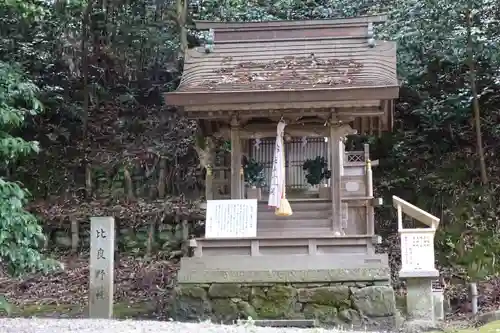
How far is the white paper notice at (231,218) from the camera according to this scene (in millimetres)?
9641

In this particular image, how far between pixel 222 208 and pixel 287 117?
6.09ft

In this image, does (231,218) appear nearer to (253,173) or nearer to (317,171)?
(253,173)

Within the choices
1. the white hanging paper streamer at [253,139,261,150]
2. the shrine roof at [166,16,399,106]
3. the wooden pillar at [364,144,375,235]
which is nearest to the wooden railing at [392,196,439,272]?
the wooden pillar at [364,144,375,235]

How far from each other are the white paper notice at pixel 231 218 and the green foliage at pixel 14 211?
2.65 m

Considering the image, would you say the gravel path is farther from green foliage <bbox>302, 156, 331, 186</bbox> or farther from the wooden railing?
green foliage <bbox>302, 156, 331, 186</bbox>

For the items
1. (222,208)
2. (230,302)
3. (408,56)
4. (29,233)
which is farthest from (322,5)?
(29,233)

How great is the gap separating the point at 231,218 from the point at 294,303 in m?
1.66

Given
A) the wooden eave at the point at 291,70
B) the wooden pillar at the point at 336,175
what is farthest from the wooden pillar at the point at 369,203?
the wooden eave at the point at 291,70

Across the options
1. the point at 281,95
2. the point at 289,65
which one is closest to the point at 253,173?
the point at 281,95

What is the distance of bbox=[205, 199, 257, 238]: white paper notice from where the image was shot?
9641 millimetres

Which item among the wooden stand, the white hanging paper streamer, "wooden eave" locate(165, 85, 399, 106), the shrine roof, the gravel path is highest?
the shrine roof

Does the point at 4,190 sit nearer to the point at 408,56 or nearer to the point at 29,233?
the point at 29,233

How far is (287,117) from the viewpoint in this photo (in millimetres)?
10094

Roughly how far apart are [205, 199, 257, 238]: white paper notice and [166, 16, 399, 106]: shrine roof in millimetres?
1638
